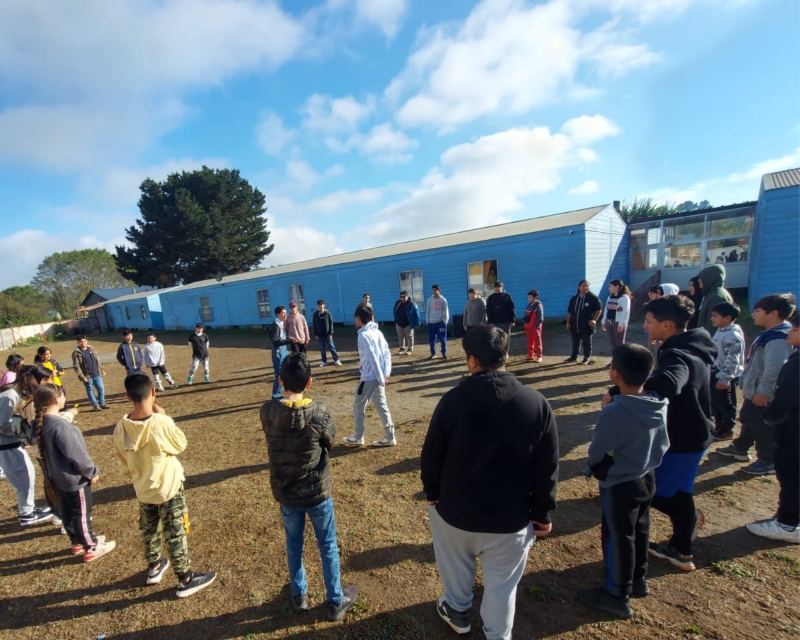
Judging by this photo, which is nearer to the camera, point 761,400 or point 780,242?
point 761,400

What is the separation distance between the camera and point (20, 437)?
339cm

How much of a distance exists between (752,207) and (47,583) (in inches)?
813

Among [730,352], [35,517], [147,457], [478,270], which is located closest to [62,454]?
[147,457]

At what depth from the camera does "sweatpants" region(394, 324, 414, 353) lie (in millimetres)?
10699

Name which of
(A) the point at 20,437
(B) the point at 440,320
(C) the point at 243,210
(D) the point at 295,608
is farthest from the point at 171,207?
(D) the point at 295,608

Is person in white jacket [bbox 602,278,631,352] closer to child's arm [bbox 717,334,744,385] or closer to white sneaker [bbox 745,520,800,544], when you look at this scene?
child's arm [bbox 717,334,744,385]

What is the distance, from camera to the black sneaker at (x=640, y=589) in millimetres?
2389

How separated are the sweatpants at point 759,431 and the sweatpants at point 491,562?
10.6 feet

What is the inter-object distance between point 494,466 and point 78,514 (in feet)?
11.6

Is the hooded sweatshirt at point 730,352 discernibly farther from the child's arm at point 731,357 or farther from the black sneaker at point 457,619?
the black sneaker at point 457,619

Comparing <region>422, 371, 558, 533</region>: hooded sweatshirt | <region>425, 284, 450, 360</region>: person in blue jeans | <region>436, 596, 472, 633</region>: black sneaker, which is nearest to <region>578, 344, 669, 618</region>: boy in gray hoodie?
<region>422, 371, 558, 533</region>: hooded sweatshirt

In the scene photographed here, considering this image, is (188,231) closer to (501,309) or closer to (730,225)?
(501,309)

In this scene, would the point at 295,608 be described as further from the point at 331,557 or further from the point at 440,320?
the point at 440,320

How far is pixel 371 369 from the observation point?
179 inches
